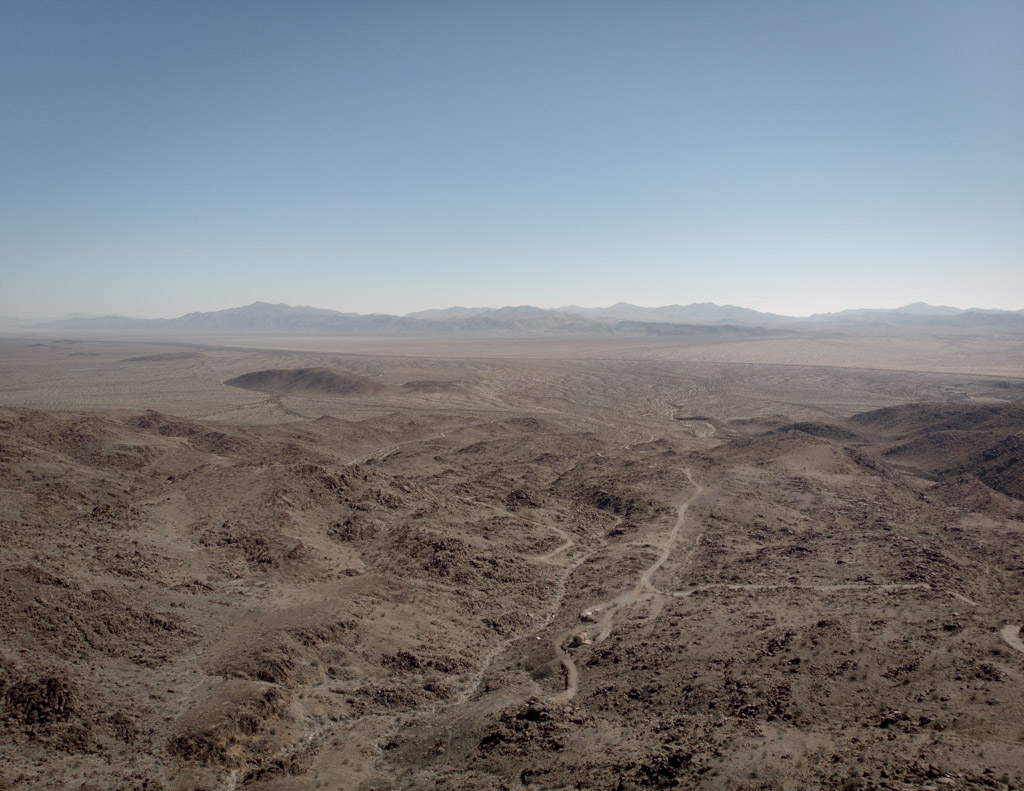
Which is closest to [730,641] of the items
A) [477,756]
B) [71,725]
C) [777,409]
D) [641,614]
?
[641,614]

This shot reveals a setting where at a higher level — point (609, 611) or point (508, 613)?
point (609, 611)

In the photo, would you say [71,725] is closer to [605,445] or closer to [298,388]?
[605,445]

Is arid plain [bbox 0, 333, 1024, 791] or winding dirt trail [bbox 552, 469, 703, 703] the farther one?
winding dirt trail [bbox 552, 469, 703, 703]

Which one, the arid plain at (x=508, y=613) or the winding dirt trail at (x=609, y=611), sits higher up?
the arid plain at (x=508, y=613)

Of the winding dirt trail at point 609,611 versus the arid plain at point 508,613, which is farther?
the winding dirt trail at point 609,611

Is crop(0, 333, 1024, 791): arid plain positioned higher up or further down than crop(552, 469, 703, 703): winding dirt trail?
higher up
